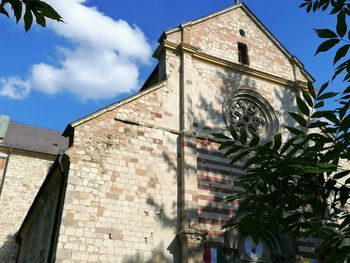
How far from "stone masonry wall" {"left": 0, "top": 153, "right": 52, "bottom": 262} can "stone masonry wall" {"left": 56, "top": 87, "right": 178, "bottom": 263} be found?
10344mm

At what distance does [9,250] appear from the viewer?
17.2 meters

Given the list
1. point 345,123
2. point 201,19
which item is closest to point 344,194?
point 345,123

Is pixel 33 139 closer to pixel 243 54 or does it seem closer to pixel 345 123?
pixel 243 54

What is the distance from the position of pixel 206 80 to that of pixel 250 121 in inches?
75.2

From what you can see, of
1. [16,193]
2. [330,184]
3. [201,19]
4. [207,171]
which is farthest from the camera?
[16,193]

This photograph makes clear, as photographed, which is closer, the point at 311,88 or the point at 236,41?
the point at 311,88

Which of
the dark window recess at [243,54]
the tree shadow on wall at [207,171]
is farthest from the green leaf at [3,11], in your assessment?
the dark window recess at [243,54]

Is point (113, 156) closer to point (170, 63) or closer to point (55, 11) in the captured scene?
point (170, 63)

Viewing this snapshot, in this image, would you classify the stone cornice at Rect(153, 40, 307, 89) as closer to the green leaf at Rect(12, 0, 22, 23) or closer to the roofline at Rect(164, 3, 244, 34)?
the roofline at Rect(164, 3, 244, 34)

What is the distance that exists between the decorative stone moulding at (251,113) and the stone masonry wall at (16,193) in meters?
11.8

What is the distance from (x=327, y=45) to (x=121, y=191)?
6790 millimetres

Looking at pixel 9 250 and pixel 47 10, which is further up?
pixel 9 250

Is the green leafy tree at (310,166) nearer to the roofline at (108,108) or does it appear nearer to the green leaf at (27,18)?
the green leaf at (27,18)

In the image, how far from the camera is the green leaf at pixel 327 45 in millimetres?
2766
